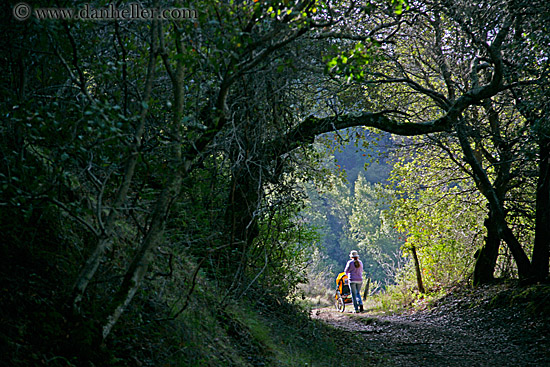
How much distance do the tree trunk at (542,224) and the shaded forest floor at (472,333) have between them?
503 millimetres

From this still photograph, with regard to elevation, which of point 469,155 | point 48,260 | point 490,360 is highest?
point 469,155

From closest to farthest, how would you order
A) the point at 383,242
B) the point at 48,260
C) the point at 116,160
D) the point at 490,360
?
1. the point at 116,160
2. the point at 48,260
3. the point at 490,360
4. the point at 383,242

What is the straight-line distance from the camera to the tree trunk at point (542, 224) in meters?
8.74

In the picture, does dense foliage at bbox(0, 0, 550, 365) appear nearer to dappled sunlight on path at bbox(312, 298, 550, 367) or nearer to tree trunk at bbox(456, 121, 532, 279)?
tree trunk at bbox(456, 121, 532, 279)

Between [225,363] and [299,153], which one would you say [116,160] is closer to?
[225,363]

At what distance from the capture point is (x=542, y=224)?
29.2 feet

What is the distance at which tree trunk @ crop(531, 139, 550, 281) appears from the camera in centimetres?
874

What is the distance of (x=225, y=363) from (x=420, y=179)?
10579mm

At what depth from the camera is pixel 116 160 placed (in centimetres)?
306

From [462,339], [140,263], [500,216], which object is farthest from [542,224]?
[140,263]

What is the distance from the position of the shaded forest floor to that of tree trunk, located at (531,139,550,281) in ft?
1.65

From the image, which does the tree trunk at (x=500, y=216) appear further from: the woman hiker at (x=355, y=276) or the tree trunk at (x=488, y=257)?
the woman hiker at (x=355, y=276)

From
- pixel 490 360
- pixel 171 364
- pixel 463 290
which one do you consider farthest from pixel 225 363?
pixel 463 290
